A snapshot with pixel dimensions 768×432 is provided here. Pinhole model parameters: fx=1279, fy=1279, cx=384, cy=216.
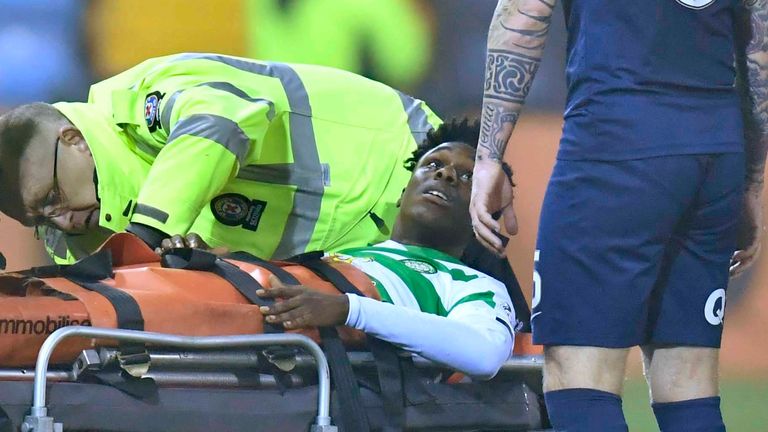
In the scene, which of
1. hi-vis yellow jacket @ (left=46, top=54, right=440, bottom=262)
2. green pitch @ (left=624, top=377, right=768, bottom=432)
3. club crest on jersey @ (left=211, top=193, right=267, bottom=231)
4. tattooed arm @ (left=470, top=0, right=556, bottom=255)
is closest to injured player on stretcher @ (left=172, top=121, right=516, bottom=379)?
hi-vis yellow jacket @ (left=46, top=54, right=440, bottom=262)

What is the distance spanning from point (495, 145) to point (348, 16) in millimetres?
1979

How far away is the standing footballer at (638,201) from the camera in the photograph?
1606mm

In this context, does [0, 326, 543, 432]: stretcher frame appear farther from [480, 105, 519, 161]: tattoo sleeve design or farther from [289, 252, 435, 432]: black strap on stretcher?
[480, 105, 519, 161]: tattoo sleeve design

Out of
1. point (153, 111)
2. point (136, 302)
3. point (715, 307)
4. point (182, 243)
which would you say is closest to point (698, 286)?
point (715, 307)

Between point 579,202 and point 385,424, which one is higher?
point 579,202

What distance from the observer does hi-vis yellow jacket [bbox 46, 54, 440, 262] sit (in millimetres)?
2480

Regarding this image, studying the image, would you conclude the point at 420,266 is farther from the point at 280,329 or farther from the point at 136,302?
the point at 136,302

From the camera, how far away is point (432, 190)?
2.70 m

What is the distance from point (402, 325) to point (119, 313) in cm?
49

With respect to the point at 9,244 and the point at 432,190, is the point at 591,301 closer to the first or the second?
the point at 432,190

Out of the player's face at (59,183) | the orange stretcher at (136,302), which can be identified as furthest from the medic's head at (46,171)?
the orange stretcher at (136,302)

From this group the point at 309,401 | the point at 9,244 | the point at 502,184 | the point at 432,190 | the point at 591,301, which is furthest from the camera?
the point at 9,244

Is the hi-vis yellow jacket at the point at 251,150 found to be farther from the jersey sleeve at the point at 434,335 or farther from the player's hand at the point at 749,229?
the player's hand at the point at 749,229

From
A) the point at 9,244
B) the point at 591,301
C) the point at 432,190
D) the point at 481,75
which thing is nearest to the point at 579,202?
the point at 591,301
